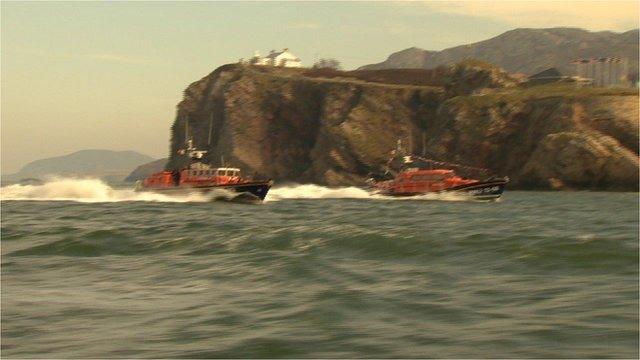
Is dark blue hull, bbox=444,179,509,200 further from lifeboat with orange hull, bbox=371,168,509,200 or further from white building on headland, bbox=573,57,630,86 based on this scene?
white building on headland, bbox=573,57,630,86

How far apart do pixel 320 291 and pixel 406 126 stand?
375 feet

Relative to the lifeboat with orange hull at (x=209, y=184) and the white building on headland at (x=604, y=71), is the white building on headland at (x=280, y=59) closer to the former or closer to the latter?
the white building on headland at (x=604, y=71)

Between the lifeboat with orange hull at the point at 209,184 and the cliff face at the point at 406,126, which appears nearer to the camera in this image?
the lifeboat with orange hull at the point at 209,184

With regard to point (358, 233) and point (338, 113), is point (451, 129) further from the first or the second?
point (358, 233)

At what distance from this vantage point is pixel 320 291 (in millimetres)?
19469

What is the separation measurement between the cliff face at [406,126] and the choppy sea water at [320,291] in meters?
62.7

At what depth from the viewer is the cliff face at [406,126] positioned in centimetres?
9800

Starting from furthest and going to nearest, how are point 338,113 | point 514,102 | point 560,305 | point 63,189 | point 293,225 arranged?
point 338,113 → point 514,102 → point 63,189 → point 293,225 → point 560,305

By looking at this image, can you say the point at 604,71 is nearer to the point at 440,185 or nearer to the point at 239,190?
the point at 440,185

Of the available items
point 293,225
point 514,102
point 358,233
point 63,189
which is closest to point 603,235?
point 358,233

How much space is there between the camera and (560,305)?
675 inches

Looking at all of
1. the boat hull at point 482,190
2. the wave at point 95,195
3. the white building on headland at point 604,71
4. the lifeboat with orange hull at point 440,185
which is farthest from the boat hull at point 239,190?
the white building on headland at point 604,71

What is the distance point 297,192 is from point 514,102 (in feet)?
135

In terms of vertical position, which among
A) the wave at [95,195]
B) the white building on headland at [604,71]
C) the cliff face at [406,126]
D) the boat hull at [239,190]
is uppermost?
the white building on headland at [604,71]
